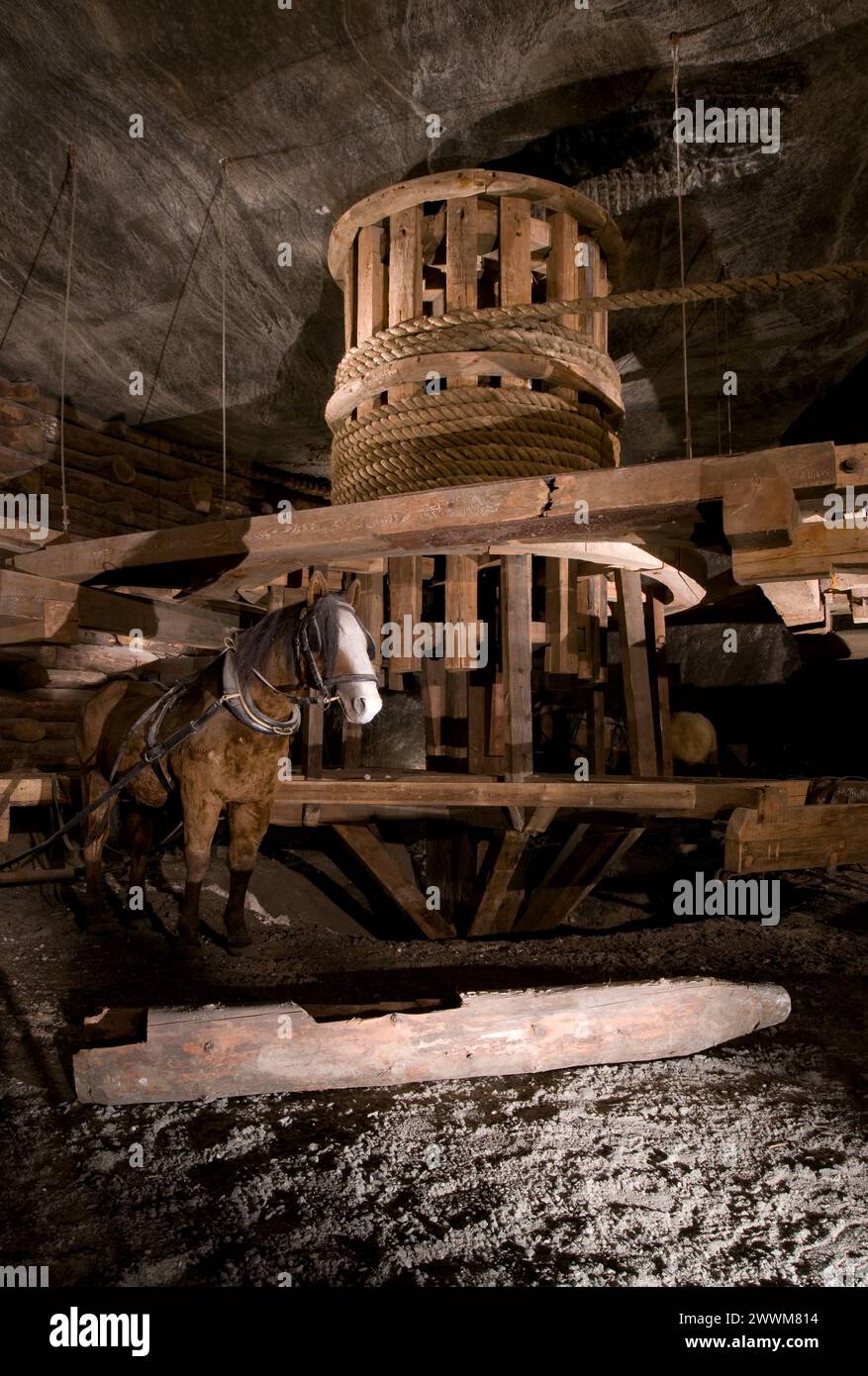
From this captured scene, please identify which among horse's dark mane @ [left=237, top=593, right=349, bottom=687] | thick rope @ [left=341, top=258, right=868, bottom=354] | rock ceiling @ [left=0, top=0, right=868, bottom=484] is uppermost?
rock ceiling @ [left=0, top=0, right=868, bottom=484]

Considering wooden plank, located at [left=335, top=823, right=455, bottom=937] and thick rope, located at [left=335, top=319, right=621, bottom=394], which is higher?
thick rope, located at [left=335, top=319, right=621, bottom=394]

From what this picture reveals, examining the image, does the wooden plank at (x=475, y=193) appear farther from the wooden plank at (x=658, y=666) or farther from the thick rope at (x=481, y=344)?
the wooden plank at (x=658, y=666)

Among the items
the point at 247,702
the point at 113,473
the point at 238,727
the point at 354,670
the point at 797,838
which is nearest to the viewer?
the point at 354,670

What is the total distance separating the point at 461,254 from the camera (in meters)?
4.72

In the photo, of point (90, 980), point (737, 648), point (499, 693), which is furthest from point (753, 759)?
point (90, 980)

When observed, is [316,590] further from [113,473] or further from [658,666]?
[113,473]

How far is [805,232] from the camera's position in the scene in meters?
6.31

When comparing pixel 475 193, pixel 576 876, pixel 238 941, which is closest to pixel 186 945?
pixel 238 941

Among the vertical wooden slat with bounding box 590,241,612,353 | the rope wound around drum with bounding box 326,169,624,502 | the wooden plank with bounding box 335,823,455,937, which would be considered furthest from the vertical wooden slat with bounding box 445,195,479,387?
the wooden plank with bounding box 335,823,455,937

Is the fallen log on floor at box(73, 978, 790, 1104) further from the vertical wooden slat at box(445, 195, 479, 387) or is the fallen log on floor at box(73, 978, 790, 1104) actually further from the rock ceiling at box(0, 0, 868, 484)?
the rock ceiling at box(0, 0, 868, 484)

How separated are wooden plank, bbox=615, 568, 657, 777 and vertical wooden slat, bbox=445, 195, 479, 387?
2236mm

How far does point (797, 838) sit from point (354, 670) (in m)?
3.44

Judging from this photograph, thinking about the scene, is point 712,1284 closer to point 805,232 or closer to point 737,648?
point 805,232

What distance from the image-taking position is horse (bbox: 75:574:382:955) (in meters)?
3.59
